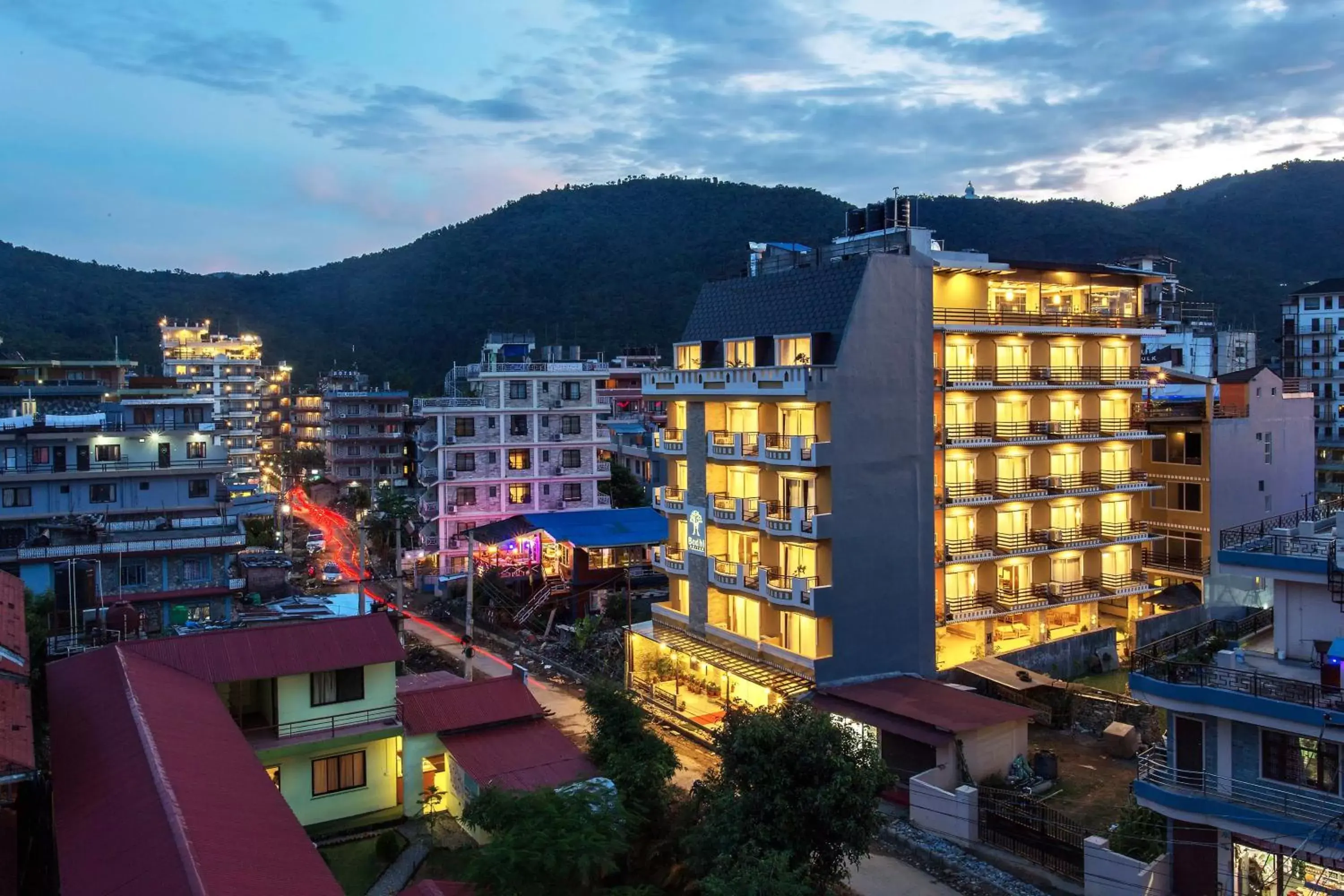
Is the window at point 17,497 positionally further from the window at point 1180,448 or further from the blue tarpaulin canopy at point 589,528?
the window at point 1180,448

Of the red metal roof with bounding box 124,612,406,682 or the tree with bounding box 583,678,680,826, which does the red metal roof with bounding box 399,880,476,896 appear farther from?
the red metal roof with bounding box 124,612,406,682

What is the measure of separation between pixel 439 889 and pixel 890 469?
778 inches

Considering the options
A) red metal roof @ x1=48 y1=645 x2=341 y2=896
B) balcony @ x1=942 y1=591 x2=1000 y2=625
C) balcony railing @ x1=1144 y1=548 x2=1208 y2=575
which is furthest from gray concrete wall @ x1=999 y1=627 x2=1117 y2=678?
red metal roof @ x1=48 y1=645 x2=341 y2=896

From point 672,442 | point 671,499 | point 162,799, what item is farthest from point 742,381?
point 162,799

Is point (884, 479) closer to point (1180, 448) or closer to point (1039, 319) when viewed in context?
point (1039, 319)

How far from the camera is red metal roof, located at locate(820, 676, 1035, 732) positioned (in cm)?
2634

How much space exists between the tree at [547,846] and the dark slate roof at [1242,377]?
36335mm

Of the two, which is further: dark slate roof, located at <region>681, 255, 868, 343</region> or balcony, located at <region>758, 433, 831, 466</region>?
dark slate roof, located at <region>681, 255, 868, 343</region>

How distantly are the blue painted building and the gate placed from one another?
8.76ft

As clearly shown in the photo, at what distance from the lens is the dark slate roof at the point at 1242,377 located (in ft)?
139

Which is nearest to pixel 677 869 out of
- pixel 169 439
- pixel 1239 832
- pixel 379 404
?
pixel 1239 832

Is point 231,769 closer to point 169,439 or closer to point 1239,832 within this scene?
point 1239,832

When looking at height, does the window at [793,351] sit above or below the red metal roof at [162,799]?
above

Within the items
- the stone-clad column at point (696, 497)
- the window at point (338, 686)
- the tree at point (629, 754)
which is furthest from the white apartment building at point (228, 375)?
the tree at point (629, 754)
